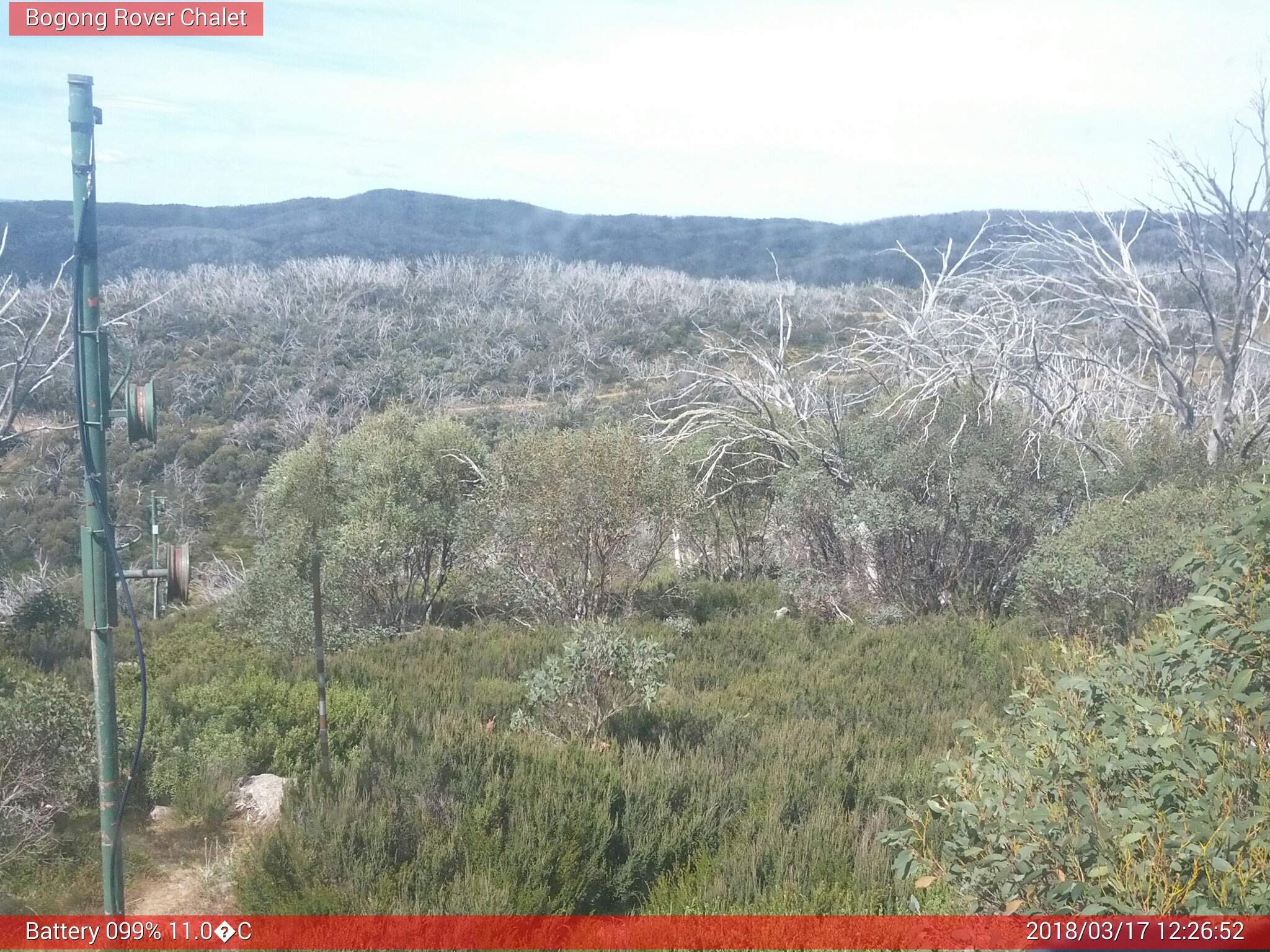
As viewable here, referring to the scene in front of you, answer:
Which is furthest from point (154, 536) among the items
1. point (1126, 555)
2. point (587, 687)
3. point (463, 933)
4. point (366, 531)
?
point (1126, 555)

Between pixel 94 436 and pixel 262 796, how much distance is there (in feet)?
10.2

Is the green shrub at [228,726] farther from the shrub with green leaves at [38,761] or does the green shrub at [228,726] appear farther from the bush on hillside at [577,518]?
the bush on hillside at [577,518]

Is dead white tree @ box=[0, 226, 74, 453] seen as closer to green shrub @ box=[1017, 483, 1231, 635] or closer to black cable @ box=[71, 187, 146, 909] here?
black cable @ box=[71, 187, 146, 909]

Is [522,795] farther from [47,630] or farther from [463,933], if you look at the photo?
[47,630]

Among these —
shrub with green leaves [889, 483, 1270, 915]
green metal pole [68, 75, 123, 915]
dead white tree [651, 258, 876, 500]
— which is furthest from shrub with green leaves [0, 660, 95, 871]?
dead white tree [651, 258, 876, 500]

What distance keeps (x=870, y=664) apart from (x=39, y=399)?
30.2 meters

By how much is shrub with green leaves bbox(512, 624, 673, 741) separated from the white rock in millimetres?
1629

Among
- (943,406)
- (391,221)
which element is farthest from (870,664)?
(391,221)

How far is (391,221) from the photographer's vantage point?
258 ft

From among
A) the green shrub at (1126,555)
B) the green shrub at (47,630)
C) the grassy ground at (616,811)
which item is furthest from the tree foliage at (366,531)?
the green shrub at (1126,555)

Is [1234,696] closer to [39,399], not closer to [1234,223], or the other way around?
[1234,223]

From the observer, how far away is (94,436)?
11.7 ft

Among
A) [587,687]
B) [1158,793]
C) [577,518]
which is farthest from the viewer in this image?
[577,518]

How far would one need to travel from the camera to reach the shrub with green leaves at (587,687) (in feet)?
22.7
